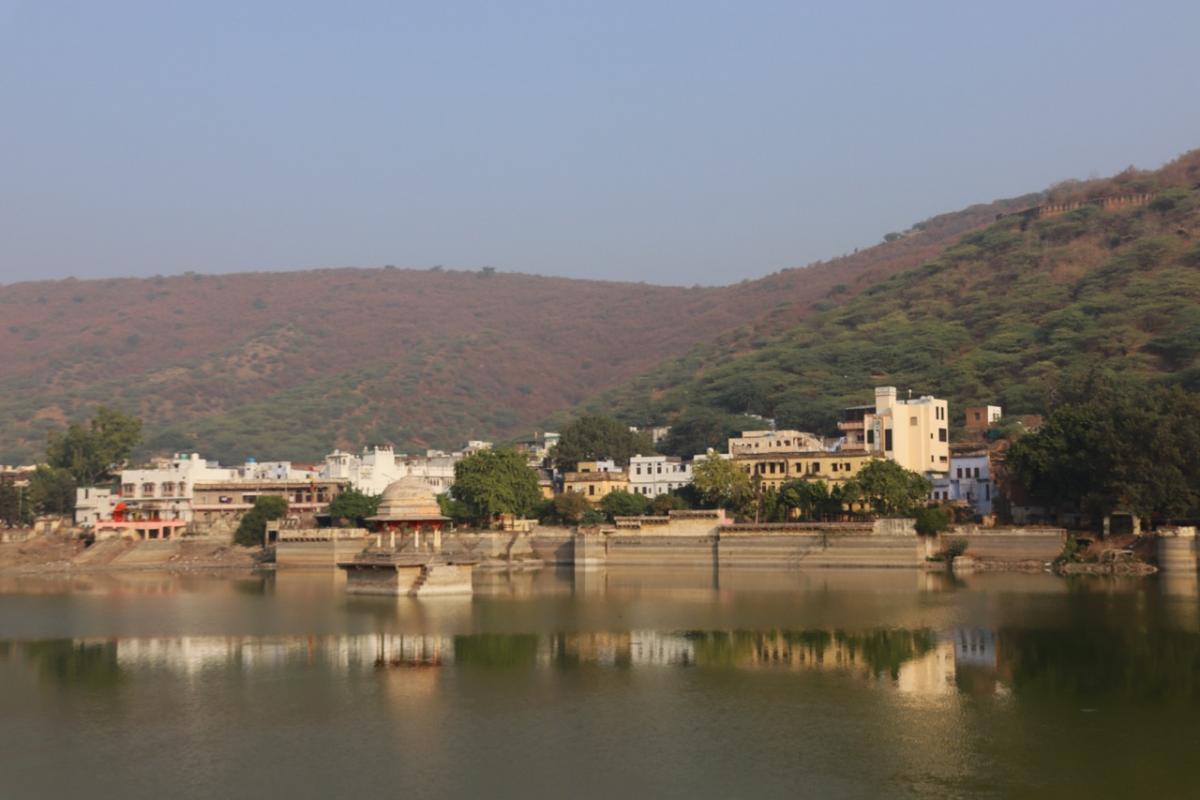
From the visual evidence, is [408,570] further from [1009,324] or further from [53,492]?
[1009,324]

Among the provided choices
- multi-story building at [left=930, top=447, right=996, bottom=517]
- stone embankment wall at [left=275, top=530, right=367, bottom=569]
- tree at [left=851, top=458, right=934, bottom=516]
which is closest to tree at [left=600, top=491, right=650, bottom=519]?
tree at [left=851, top=458, right=934, bottom=516]

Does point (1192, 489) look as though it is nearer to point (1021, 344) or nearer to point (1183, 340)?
point (1183, 340)

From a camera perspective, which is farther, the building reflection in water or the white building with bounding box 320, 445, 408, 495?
the white building with bounding box 320, 445, 408, 495

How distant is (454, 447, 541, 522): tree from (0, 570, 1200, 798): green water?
21.6 meters

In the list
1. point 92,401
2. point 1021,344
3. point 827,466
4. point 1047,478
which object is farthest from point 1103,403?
point 92,401

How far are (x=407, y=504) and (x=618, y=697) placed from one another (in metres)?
28.3

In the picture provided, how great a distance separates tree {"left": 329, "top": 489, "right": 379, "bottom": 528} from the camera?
237ft

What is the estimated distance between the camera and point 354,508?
238 feet

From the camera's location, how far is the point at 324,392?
168125mm

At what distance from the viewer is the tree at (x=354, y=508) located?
72250 mm

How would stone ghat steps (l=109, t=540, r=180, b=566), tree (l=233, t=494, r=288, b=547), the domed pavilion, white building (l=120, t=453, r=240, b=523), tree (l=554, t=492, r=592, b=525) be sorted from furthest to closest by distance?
1. white building (l=120, t=453, r=240, b=523)
2. tree (l=233, t=494, r=288, b=547)
3. tree (l=554, t=492, r=592, b=525)
4. stone ghat steps (l=109, t=540, r=180, b=566)
5. the domed pavilion

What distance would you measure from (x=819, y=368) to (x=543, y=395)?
82.1 m

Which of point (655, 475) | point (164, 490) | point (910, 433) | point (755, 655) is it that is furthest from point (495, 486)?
point (755, 655)

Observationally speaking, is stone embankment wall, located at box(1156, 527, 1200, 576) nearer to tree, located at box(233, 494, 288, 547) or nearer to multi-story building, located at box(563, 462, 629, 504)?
multi-story building, located at box(563, 462, 629, 504)
